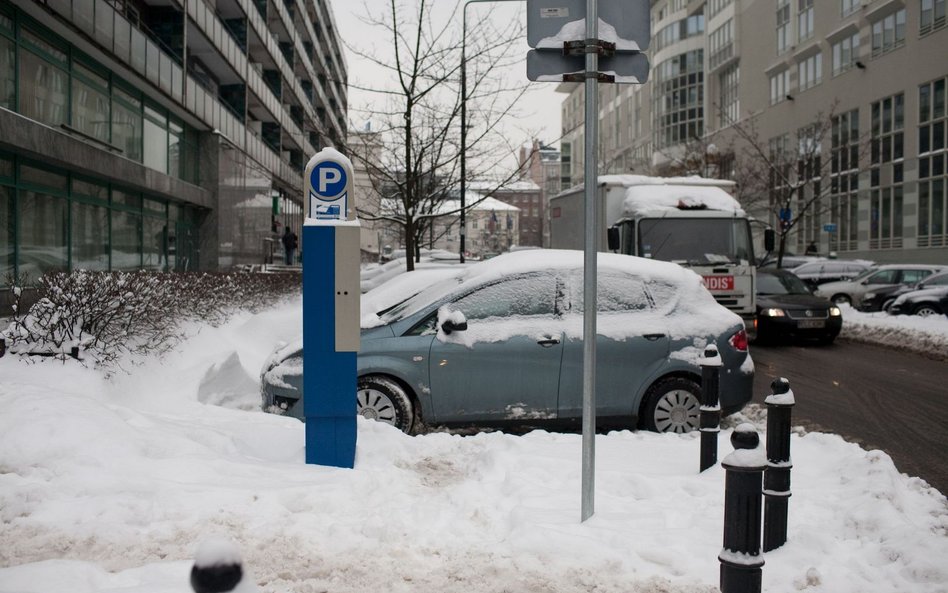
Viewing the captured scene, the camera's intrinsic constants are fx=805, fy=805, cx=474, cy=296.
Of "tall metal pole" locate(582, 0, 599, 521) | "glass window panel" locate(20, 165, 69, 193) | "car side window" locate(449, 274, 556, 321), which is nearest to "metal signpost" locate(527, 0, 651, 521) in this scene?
"tall metal pole" locate(582, 0, 599, 521)

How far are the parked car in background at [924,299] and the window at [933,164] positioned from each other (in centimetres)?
1601

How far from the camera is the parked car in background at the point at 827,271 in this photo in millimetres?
28984

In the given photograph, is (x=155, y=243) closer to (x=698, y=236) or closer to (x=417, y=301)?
(x=698, y=236)

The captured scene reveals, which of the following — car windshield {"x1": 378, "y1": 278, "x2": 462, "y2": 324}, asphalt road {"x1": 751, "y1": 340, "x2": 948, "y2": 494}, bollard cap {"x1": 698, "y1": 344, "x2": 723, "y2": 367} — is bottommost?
asphalt road {"x1": 751, "y1": 340, "x2": 948, "y2": 494}

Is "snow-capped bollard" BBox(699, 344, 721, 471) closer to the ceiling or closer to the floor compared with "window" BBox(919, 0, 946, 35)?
closer to the floor

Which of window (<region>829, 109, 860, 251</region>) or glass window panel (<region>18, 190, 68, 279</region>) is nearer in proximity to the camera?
glass window panel (<region>18, 190, 68, 279</region>)

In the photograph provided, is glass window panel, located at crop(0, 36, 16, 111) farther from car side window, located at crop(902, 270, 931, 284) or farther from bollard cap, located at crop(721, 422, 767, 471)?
car side window, located at crop(902, 270, 931, 284)

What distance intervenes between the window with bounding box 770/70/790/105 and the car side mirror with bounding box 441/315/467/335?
45141 mm

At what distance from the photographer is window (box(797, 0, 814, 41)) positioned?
1746 inches

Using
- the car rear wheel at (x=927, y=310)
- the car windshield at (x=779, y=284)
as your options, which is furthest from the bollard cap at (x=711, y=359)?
the car rear wheel at (x=927, y=310)

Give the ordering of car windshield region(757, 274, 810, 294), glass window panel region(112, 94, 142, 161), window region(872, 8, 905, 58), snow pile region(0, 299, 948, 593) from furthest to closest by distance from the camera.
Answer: window region(872, 8, 905, 58) → glass window panel region(112, 94, 142, 161) → car windshield region(757, 274, 810, 294) → snow pile region(0, 299, 948, 593)

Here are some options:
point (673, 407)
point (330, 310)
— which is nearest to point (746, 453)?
point (330, 310)

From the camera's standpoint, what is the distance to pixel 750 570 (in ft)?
9.27

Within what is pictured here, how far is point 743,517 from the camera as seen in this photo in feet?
9.57
